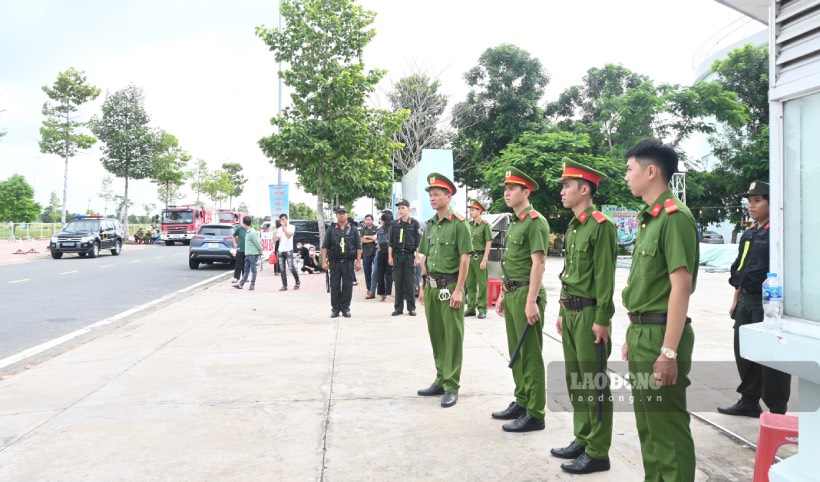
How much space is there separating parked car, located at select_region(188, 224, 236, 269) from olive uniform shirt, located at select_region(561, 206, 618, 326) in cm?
1664

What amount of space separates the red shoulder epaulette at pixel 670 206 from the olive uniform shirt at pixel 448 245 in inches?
88.6

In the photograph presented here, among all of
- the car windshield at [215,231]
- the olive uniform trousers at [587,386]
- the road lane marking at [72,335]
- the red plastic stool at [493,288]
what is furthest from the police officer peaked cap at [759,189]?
the car windshield at [215,231]

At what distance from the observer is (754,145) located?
84.7 feet

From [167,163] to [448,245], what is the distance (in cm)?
4069

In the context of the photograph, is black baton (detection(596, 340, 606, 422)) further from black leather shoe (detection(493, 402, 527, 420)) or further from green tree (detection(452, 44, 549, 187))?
green tree (detection(452, 44, 549, 187))

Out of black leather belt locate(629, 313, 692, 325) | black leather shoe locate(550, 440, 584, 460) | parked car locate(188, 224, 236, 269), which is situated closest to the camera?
black leather belt locate(629, 313, 692, 325)

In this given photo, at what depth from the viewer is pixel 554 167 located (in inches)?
989

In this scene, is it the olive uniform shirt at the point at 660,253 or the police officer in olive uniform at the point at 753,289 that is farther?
the police officer in olive uniform at the point at 753,289

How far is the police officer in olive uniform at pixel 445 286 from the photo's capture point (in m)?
4.57

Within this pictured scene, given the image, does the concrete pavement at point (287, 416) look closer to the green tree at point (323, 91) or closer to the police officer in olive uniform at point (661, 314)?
the police officer in olive uniform at point (661, 314)

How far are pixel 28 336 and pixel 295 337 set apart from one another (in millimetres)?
3796

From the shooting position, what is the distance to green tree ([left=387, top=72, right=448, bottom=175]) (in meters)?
29.9

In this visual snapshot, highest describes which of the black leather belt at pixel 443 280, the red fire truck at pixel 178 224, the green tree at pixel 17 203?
the green tree at pixel 17 203

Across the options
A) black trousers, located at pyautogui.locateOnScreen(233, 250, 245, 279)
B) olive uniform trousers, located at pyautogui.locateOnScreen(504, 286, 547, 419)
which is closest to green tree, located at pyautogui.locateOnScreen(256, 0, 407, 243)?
black trousers, located at pyautogui.locateOnScreen(233, 250, 245, 279)
